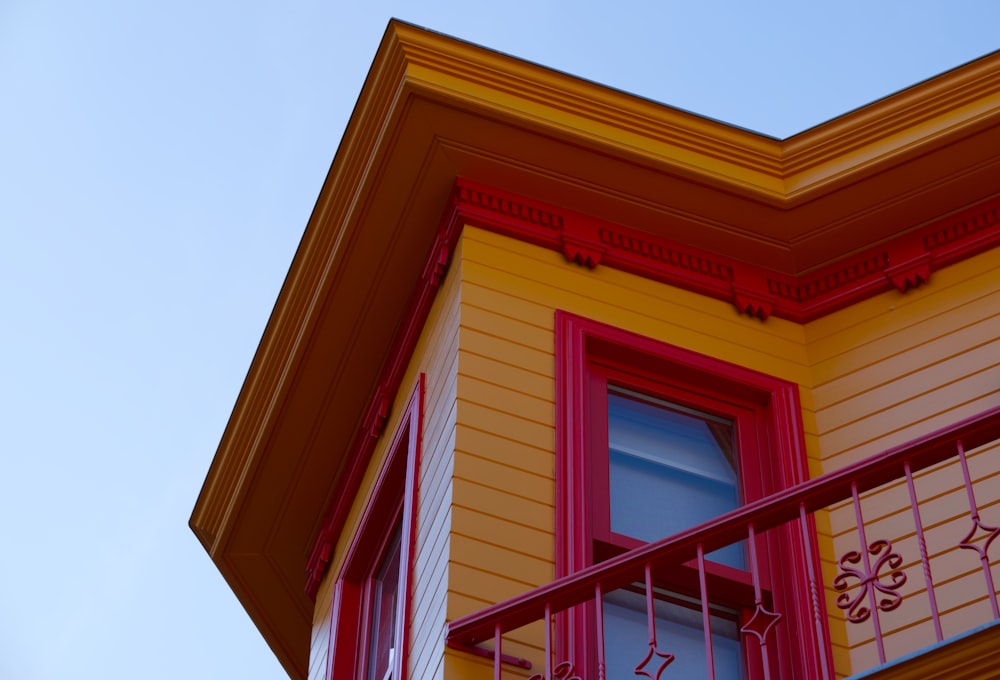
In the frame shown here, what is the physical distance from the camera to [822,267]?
10711mm

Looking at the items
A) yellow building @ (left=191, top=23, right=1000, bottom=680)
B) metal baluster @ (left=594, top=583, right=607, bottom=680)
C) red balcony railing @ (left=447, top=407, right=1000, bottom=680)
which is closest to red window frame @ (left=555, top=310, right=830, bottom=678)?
yellow building @ (left=191, top=23, right=1000, bottom=680)

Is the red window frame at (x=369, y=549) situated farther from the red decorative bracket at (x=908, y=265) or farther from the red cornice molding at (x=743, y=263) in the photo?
the red decorative bracket at (x=908, y=265)

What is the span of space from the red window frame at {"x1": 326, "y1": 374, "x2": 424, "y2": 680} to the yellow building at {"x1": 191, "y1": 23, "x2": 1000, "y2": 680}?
20mm

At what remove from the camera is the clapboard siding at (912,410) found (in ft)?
28.9

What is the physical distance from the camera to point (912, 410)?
9781 millimetres

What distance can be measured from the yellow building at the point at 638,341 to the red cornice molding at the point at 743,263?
0.02 m

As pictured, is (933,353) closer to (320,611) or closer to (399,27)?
(399,27)

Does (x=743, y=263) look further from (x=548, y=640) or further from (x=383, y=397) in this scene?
(x=548, y=640)

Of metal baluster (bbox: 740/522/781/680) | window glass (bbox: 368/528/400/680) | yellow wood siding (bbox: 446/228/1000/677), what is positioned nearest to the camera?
metal baluster (bbox: 740/522/781/680)

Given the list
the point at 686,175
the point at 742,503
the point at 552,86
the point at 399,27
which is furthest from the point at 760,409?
the point at 399,27

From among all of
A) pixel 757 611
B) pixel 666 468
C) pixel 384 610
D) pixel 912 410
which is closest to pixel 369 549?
pixel 384 610

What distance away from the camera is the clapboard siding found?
8.80 m

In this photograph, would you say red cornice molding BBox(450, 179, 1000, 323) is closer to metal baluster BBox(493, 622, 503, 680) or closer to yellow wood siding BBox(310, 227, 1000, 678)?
yellow wood siding BBox(310, 227, 1000, 678)

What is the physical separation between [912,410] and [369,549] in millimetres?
3349
